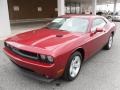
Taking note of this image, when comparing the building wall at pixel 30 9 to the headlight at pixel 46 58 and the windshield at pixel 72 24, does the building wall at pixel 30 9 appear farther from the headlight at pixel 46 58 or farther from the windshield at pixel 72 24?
the headlight at pixel 46 58

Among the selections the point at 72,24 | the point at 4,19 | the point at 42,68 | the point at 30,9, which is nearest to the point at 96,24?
the point at 72,24

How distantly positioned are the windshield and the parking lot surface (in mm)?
1090

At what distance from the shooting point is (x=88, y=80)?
3.54m

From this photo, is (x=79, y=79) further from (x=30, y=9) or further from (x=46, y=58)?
(x=30, y=9)

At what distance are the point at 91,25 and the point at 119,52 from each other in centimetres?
214

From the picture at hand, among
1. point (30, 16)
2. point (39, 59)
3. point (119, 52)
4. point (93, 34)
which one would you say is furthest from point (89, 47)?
point (30, 16)

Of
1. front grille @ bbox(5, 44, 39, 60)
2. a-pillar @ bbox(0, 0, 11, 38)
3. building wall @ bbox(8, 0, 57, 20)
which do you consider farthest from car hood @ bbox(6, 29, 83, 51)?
building wall @ bbox(8, 0, 57, 20)

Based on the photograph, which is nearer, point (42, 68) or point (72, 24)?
point (42, 68)

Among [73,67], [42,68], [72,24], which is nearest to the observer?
[42,68]

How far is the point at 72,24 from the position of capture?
4266 mm

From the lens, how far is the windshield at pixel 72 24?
4.09 m

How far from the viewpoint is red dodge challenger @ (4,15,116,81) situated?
286cm

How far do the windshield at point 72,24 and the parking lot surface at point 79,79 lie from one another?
1090 millimetres

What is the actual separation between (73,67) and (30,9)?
15.8 meters
